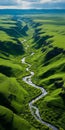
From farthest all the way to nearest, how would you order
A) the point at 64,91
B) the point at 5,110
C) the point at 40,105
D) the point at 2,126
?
the point at 64,91
the point at 40,105
the point at 5,110
the point at 2,126

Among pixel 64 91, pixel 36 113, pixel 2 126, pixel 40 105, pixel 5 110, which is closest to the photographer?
pixel 2 126

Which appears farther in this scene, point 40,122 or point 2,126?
point 40,122

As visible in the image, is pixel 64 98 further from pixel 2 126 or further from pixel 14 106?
pixel 2 126

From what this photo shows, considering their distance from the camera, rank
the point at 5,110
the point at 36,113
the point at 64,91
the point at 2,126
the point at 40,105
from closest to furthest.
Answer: the point at 2,126 → the point at 5,110 → the point at 36,113 → the point at 40,105 → the point at 64,91

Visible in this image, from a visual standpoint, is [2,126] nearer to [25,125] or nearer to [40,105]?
[25,125]

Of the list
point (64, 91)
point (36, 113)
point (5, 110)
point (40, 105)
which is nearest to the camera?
point (5, 110)

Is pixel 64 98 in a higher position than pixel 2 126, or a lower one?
higher

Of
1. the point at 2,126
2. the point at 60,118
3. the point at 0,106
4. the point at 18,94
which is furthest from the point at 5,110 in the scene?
the point at 18,94

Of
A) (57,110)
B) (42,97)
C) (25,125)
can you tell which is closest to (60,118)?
(57,110)

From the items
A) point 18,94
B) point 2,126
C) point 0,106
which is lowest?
point 2,126
